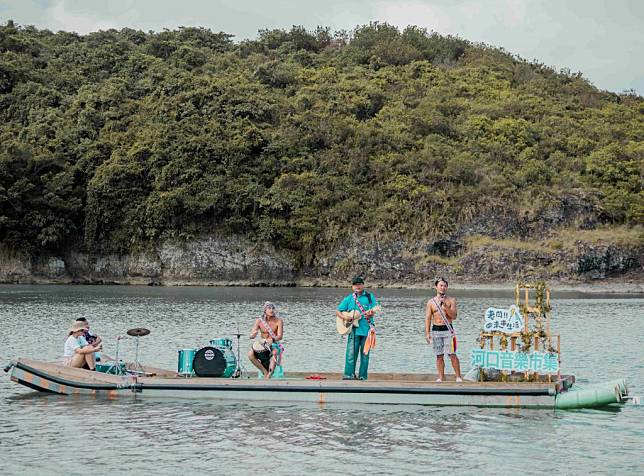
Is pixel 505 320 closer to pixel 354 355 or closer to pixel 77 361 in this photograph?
pixel 354 355

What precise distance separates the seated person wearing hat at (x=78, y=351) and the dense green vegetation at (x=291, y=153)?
216 feet

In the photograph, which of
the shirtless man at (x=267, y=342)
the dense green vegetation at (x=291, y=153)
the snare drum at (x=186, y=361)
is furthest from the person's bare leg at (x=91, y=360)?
the dense green vegetation at (x=291, y=153)

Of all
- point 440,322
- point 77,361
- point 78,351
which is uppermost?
point 440,322

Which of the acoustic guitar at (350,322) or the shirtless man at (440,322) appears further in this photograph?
the acoustic guitar at (350,322)

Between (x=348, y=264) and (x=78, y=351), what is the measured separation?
214ft

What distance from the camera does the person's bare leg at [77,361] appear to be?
73.5 feet

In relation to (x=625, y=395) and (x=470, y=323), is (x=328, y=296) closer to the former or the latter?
(x=470, y=323)

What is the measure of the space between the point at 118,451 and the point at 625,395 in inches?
442

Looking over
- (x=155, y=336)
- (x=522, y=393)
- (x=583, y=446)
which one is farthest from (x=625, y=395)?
(x=155, y=336)

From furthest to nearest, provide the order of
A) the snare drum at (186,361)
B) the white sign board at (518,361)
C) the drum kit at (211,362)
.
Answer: the snare drum at (186,361) → the drum kit at (211,362) → the white sign board at (518,361)

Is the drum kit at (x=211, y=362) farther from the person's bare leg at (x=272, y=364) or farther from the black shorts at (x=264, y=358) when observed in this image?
the person's bare leg at (x=272, y=364)

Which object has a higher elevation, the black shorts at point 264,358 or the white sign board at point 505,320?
the white sign board at point 505,320

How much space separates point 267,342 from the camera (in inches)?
840

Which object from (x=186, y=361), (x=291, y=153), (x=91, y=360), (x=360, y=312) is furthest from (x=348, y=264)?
(x=360, y=312)
